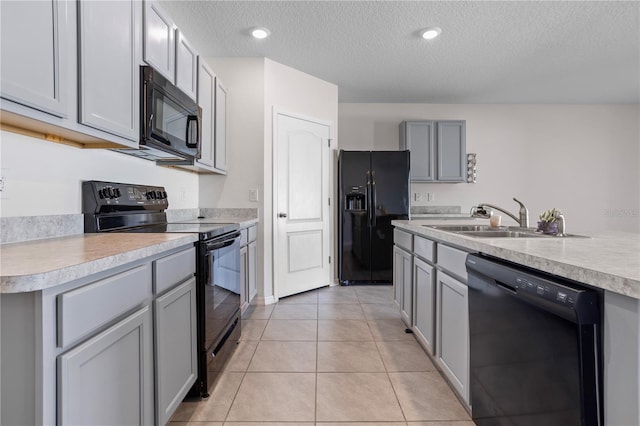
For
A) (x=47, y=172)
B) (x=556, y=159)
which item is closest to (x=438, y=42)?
(x=47, y=172)

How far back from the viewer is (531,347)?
0.96m

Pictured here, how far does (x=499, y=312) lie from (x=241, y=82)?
9.94ft

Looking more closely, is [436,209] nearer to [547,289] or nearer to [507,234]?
[507,234]

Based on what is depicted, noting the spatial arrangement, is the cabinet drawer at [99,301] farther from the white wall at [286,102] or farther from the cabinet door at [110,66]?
the white wall at [286,102]

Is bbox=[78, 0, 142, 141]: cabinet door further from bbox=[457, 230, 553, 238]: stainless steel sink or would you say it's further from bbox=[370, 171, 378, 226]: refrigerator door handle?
bbox=[370, 171, 378, 226]: refrigerator door handle

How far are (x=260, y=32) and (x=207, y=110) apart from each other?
2.77 feet

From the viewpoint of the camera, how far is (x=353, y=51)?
10.2 feet

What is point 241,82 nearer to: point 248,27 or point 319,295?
point 248,27

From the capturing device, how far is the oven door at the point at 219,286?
1624 millimetres

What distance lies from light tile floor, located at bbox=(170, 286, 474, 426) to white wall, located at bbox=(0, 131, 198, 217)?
1150 millimetres

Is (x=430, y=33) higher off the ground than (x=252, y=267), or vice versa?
(x=430, y=33)

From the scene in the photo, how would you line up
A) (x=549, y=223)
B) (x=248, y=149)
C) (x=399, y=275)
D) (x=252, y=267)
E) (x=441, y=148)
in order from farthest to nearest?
(x=441, y=148) < (x=248, y=149) < (x=252, y=267) < (x=399, y=275) < (x=549, y=223)

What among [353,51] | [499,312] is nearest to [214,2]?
[353,51]

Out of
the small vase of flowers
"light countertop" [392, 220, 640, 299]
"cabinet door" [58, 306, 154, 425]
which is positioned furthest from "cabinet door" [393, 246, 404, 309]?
"cabinet door" [58, 306, 154, 425]
